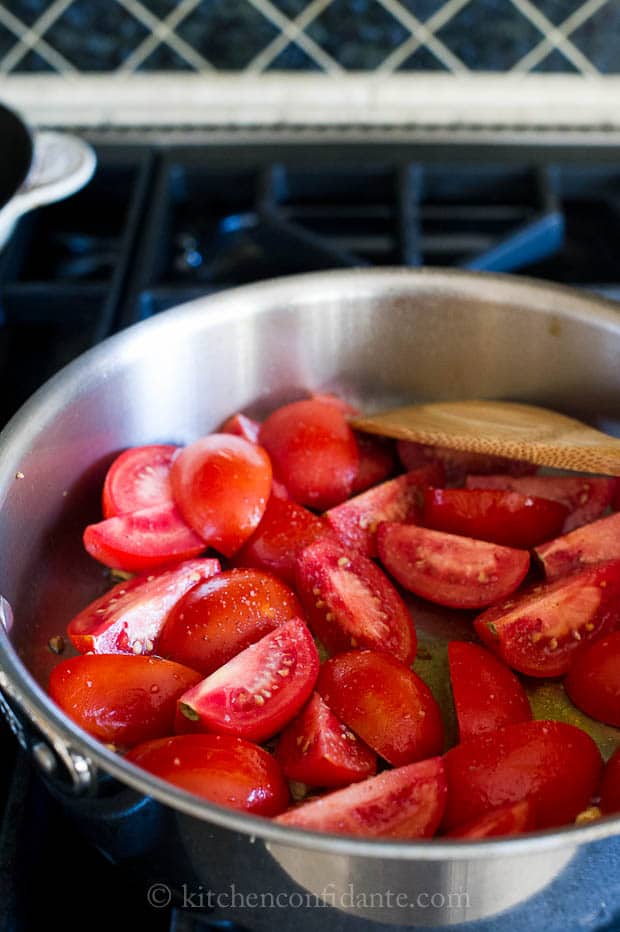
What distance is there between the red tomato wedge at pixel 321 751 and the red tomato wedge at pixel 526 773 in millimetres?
64

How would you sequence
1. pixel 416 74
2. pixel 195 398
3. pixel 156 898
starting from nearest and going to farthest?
pixel 156 898 → pixel 195 398 → pixel 416 74

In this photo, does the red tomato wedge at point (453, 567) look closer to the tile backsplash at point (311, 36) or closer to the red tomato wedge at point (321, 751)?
the red tomato wedge at point (321, 751)

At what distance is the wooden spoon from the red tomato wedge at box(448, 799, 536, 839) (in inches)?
12.7

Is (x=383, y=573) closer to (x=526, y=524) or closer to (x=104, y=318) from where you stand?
(x=526, y=524)

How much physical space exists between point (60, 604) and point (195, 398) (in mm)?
235

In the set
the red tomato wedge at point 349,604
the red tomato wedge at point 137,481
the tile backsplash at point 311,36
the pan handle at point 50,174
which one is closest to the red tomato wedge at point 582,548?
the red tomato wedge at point 349,604

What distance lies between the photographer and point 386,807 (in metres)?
0.62

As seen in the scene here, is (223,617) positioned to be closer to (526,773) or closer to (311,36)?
(526,773)

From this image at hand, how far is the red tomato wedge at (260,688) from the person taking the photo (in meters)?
0.68

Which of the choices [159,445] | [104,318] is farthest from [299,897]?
[104,318]

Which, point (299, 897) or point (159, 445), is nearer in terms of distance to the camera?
point (299, 897)

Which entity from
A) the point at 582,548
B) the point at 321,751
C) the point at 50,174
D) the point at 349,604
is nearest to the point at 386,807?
the point at 321,751

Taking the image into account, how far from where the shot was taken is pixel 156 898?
0.70m

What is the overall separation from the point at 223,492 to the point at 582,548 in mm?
308
